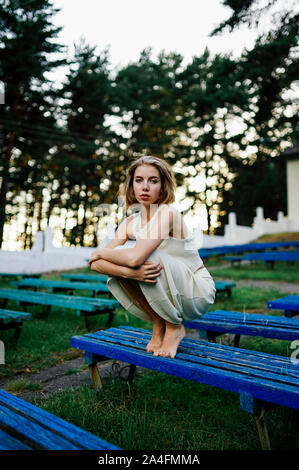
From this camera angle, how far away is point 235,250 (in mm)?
11664

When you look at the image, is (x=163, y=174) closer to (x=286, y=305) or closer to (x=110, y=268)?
(x=110, y=268)

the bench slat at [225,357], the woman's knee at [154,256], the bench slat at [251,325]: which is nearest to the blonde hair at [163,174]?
the woman's knee at [154,256]

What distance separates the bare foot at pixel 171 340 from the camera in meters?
1.86

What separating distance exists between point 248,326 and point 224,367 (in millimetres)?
770

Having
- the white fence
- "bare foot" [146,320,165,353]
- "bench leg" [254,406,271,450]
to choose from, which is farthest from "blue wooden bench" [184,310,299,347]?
the white fence

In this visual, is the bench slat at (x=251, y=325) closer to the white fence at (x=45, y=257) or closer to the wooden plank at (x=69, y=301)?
the wooden plank at (x=69, y=301)

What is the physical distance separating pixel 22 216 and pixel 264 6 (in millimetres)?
20277

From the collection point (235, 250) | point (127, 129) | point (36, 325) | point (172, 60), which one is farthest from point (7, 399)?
point (172, 60)

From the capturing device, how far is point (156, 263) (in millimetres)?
1729

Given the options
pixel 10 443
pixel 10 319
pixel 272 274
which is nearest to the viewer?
pixel 10 443

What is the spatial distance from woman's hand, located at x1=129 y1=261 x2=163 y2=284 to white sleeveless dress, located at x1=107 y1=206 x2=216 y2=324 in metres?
0.04

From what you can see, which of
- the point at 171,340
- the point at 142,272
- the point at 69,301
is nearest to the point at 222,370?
the point at 171,340

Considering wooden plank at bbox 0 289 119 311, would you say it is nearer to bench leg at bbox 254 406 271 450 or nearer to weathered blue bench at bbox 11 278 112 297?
weathered blue bench at bbox 11 278 112 297
